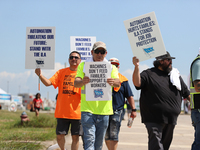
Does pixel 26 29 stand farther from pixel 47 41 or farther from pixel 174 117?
pixel 174 117

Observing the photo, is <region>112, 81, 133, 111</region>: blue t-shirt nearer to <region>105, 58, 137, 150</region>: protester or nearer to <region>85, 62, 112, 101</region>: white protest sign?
<region>105, 58, 137, 150</region>: protester

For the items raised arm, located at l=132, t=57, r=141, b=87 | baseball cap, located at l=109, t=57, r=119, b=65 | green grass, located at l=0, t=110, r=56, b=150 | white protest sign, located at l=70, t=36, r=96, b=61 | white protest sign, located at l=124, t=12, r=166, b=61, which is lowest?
green grass, located at l=0, t=110, r=56, b=150

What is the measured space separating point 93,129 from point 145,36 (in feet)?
5.72

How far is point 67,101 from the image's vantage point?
19.3ft

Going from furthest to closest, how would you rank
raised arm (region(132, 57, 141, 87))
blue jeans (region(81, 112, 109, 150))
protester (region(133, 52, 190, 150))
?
protester (region(133, 52, 190, 150)) → raised arm (region(132, 57, 141, 87)) → blue jeans (region(81, 112, 109, 150))

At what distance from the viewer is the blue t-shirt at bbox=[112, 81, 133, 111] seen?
5.98m

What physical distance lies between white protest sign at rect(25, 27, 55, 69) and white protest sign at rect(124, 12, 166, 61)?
81.8 inches

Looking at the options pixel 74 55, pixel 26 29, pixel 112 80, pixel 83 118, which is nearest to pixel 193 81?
pixel 112 80

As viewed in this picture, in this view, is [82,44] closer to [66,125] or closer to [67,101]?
[67,101]

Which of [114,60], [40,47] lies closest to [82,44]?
[40,47]

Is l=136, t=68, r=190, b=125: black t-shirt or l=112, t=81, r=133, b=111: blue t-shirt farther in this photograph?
l=112, t=81, r=133, b=111: blue t-shirt

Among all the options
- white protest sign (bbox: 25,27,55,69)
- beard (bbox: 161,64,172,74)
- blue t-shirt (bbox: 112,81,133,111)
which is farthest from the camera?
white protest sign (bbox: 25,27,55,69)

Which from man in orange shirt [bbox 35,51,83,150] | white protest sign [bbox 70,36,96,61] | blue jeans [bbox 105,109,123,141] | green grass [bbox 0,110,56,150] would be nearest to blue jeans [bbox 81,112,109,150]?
blue jeans [bbox 105,109,123,141]

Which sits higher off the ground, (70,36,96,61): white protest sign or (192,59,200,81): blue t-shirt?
(70,36,96,61): white protest sign
